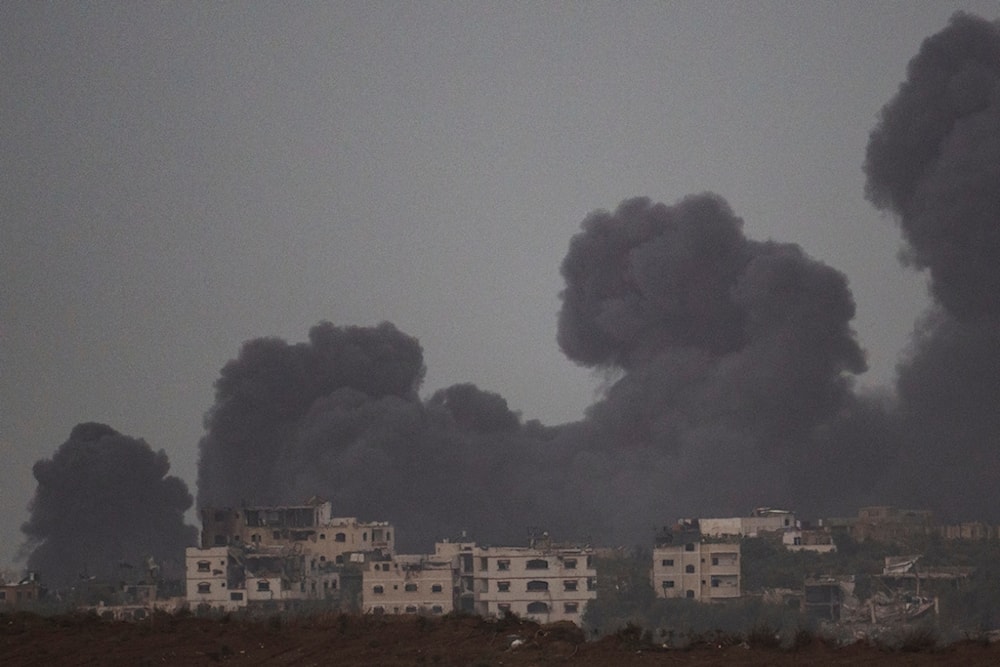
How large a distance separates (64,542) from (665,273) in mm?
32331

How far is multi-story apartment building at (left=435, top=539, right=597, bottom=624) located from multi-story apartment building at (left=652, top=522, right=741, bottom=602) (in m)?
3.58

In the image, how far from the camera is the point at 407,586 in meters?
63.7

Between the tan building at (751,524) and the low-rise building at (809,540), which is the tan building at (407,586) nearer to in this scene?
the tan building at (751,524)

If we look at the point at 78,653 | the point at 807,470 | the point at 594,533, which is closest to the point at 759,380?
the point at 807,470

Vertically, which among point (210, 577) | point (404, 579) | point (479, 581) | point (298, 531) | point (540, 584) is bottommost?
point (540, 584)

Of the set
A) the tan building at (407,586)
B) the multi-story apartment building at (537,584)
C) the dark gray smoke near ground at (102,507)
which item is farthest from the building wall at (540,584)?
the dark gray smoke near ground at (102,507)

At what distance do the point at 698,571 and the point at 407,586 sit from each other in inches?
371

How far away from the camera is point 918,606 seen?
5853cm

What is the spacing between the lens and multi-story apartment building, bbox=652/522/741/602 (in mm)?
65562

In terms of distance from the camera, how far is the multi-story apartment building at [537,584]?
62500mm

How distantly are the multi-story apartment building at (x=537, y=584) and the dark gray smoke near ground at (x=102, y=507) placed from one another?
3185 cm

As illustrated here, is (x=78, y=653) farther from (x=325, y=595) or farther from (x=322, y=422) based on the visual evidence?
(x=322, y=422)

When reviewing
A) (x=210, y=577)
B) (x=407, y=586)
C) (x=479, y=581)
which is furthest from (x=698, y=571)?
(x=210, y=577)

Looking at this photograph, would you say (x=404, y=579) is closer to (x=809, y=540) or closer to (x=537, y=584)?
(x=537, y=584)
